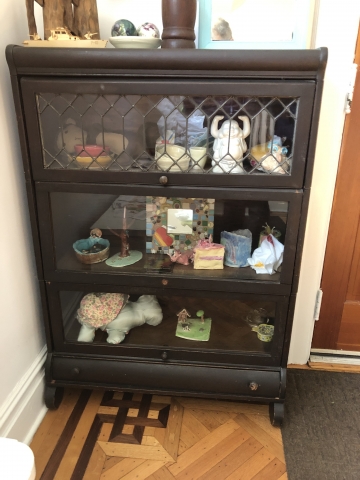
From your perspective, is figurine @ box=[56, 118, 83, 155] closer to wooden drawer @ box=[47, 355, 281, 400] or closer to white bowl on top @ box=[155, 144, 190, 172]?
white bowl on top @ box=[155, 144, 190, 172]

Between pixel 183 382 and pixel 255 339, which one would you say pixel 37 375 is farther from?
pixel 255 339

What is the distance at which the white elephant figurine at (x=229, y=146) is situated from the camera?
1.16 meters

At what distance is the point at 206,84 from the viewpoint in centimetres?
107

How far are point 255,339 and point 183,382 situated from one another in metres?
0.28

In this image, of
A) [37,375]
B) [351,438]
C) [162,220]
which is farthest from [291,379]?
[37,375]

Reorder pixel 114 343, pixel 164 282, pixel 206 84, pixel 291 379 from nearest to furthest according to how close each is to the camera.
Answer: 1. pixel 206 84
2. pixel 164 282
3. pixel 114 343
4. pixel 291 379

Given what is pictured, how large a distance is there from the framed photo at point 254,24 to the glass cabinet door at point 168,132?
33cm

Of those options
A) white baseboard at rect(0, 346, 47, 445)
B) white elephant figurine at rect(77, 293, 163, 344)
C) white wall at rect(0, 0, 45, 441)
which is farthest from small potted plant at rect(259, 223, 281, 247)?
white baseboard at rect(0, 346, 47, 445)

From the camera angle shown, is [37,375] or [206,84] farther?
[37,375]

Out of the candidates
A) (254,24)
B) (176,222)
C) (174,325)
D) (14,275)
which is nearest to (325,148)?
(254,24)

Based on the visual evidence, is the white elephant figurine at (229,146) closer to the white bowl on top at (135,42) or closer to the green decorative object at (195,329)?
the white bowl on top at (135,42)

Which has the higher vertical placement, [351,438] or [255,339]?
[255,339]

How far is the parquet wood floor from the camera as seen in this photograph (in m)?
1.25

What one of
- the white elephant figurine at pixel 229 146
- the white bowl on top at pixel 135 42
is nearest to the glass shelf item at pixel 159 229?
the white elephant figurine at pixel 229 146
